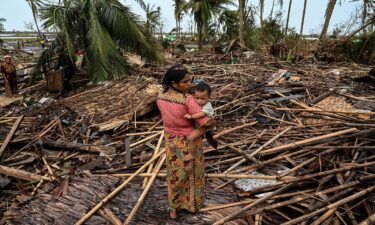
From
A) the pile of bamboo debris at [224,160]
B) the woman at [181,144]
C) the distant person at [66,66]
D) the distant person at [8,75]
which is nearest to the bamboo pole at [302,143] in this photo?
the pile of bamboo debris at [224,160]

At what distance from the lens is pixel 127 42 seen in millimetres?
8727

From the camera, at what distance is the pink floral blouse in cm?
246

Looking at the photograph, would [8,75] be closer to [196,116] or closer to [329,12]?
[196,116]

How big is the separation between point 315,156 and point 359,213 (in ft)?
2.80

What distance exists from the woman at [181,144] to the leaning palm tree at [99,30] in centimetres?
577

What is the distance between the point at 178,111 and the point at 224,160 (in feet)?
4.87

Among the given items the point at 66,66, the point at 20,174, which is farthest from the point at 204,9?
the point at 20,174

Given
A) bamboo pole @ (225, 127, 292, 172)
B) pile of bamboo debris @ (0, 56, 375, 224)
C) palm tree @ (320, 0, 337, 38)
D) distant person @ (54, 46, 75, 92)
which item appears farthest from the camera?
palm tree @ (320, 0, 337, 38)

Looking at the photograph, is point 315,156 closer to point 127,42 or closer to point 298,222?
point 298,222

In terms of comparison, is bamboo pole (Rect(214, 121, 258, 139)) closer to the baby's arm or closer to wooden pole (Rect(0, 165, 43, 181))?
the baby's arm

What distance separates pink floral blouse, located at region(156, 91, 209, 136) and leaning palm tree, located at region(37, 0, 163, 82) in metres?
5.75

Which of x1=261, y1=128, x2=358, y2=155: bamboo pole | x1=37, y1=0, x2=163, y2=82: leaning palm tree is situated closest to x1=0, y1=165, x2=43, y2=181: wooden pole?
x1=261, y1=128, x2=358, y2=155: bamboo pole

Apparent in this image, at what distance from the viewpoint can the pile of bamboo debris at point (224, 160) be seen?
285 cm

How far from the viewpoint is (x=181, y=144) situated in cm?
261
